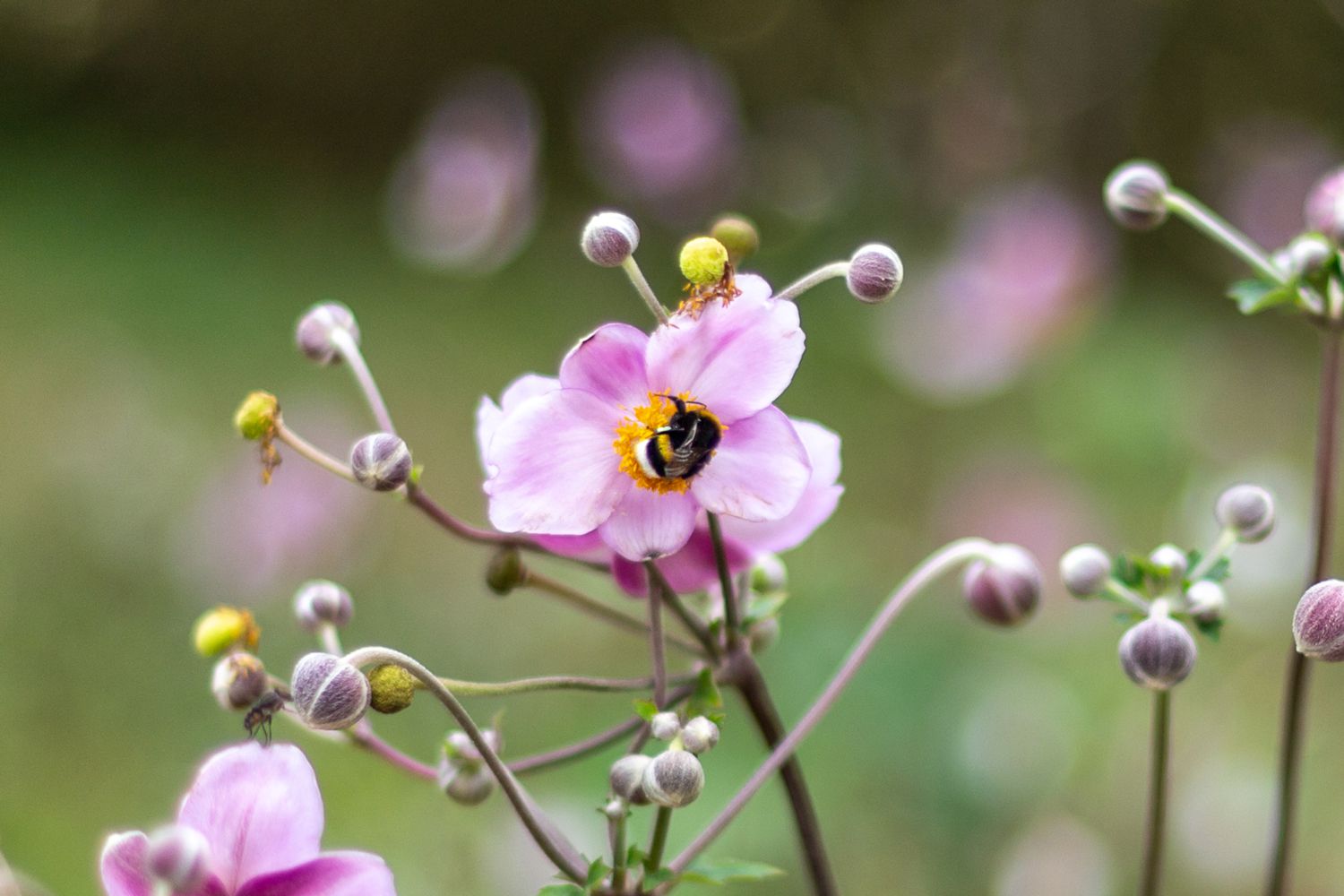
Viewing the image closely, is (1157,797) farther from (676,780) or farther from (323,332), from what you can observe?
(323,332)

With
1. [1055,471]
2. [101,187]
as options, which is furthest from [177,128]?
[1055,471]

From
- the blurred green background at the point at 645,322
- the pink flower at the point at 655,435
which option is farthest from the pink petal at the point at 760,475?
the blurred green background at the point at 645,322

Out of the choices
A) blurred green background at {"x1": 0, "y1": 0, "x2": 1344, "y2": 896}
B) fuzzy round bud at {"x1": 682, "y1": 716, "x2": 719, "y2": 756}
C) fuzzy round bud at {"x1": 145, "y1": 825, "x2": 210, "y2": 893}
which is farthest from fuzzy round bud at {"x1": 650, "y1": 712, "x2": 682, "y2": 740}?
blurred green background at {"x1": 0, "y1": 0, "x2": 1344, "y2": 896}

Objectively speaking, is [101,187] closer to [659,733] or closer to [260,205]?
[260,205]

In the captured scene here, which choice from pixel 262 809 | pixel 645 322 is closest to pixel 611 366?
pixel 262 809

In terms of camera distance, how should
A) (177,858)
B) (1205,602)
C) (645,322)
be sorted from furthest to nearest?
1. (645,322)
2. (1205,602)
3. (177,858)
